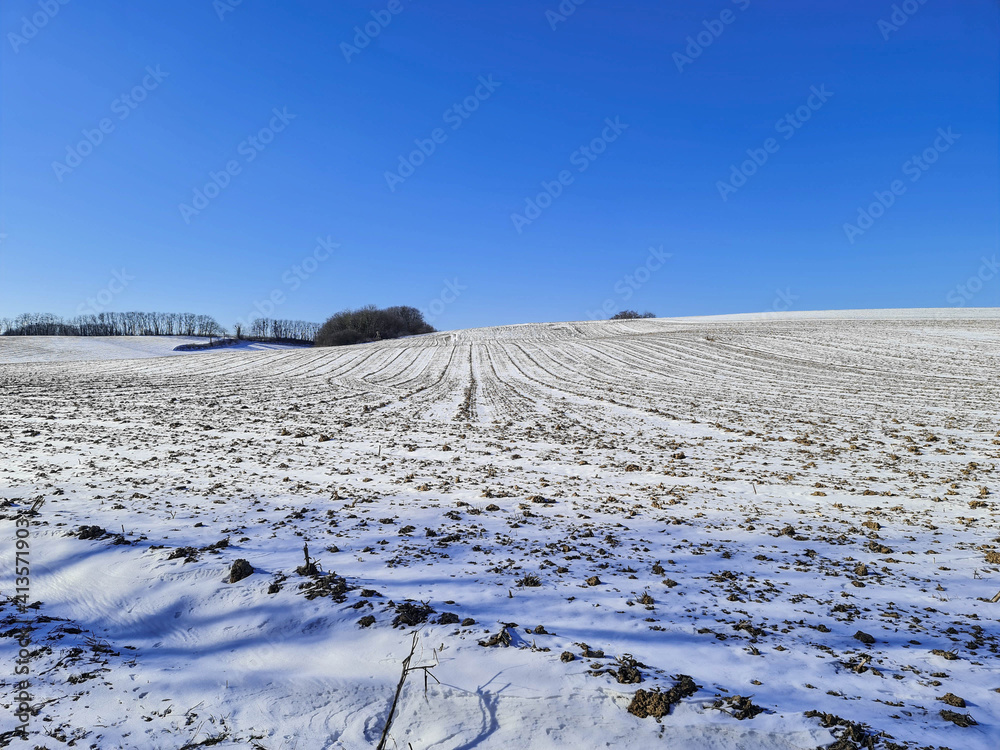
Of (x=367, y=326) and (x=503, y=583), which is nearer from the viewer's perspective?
(x=503, y=583)

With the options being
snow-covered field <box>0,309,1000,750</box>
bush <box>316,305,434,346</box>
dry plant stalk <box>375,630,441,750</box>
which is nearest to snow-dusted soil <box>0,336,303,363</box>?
bush <box>316,305,434,346</box>

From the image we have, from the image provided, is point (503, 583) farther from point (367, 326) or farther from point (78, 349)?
point (367, 326)

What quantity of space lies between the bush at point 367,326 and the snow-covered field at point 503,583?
201ft

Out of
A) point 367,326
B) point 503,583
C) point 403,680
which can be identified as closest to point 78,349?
point 367,326

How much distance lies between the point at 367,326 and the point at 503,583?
78.4 m

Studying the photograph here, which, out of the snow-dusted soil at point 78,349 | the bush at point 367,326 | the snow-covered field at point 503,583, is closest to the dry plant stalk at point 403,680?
the snow-covered field at point 503,583

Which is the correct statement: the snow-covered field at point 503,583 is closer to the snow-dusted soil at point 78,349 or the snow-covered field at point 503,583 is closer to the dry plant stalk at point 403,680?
the dry plant stalk at point 403,680

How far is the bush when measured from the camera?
73.3m

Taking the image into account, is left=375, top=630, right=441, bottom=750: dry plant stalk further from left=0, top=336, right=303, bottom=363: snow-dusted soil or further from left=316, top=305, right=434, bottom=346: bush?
left=316, top=305, right=434, bottom=346: bush

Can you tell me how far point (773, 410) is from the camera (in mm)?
14039

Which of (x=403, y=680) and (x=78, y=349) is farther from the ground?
(x=78, y=349)

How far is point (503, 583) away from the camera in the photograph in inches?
173

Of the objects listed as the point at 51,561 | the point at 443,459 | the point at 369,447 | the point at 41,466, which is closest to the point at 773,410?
the point at 443,459

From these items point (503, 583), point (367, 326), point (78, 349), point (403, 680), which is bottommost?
point (403, 680)
